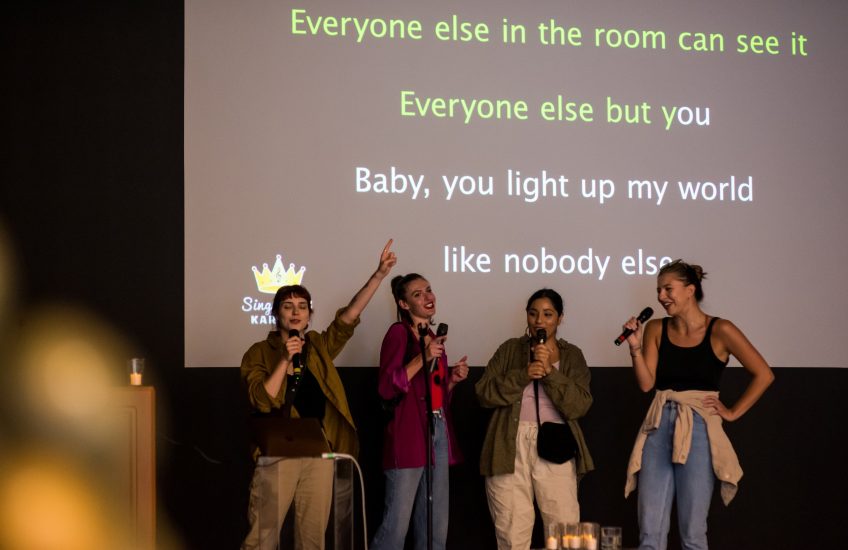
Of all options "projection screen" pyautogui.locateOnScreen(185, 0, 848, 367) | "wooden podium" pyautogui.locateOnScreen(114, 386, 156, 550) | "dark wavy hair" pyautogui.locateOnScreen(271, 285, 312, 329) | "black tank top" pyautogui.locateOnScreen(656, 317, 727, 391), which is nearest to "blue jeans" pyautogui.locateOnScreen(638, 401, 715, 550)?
"black tank top" pyautogui.locateOnScreen(656, 317, 727, 391)

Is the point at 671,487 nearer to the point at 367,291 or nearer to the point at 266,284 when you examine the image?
the point at 367,291

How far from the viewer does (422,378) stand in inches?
196

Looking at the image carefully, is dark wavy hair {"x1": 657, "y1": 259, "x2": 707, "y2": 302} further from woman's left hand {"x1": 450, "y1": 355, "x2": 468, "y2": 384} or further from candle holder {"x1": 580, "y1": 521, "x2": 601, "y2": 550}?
candle holder {"x1": 580, "y1": 521, "x2": 601, "y2": 550}

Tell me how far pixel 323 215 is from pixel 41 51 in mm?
1696

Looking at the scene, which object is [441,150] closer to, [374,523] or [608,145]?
[608,145]

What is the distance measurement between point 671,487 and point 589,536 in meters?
1.50

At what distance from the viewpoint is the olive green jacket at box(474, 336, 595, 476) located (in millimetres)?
4840

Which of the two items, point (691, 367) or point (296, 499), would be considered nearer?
point (296, 499)

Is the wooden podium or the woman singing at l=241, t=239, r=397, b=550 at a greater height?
the woman singing at l=241, t=239, r=397, b=550

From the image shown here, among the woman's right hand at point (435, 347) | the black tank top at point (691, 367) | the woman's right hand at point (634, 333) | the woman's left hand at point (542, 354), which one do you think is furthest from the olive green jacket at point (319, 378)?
the black tank top at point (691, 367)

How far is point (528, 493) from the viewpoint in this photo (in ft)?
16.1

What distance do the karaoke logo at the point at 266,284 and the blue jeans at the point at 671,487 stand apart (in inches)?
79.3

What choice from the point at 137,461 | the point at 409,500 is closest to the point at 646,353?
the point at 409,500

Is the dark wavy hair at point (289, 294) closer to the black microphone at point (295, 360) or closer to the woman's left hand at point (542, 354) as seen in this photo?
the black microphone at point (295, 360)
